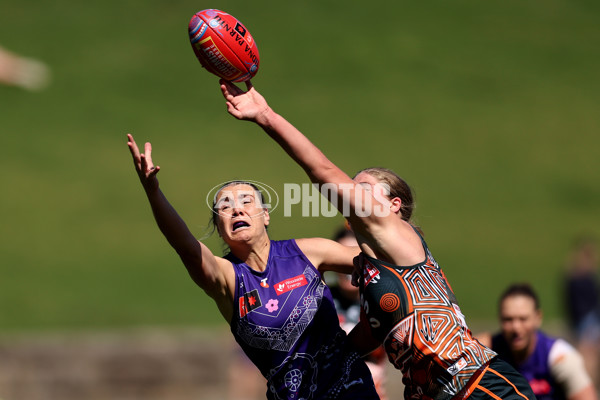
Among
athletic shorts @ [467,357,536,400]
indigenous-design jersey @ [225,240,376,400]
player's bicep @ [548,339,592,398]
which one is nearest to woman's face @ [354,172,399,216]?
indigenous-design jersey @ [225,240,376,400]

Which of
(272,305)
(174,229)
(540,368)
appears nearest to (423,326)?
(272,305)

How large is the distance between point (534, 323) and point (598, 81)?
55.8 feet

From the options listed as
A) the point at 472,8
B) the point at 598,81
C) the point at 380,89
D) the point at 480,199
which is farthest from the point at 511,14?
the point at 480,199

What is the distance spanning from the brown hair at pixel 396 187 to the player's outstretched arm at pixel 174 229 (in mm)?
816

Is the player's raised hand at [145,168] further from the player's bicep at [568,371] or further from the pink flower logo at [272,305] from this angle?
the player's bicep at [568,371]

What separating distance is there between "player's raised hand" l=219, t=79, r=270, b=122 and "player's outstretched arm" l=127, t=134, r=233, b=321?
0.42 m

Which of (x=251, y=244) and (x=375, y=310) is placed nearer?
(x=375, y=310)

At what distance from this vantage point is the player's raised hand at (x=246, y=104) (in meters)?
3.68

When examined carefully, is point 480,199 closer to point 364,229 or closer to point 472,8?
point 472,8

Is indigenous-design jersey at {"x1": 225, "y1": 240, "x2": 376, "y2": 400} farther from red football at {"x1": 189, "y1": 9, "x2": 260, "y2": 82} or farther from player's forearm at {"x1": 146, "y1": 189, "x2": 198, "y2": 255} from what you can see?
red football at {"x1": 189, "y1": 9, "x2": 260, "y2": 82}

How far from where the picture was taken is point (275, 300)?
166 inches

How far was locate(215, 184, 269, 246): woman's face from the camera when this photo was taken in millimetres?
4258

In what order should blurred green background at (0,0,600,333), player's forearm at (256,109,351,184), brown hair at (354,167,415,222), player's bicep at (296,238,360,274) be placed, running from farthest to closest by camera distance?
blurred green background at (0,0,600,333)
player's bicep at (296,238,360,274)
brown hair at (354,167,415,222)
player's forearm at (256,109,351,184)

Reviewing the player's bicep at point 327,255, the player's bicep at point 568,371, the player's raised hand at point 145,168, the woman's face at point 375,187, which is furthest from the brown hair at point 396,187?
the player's bicep at point 568,371
